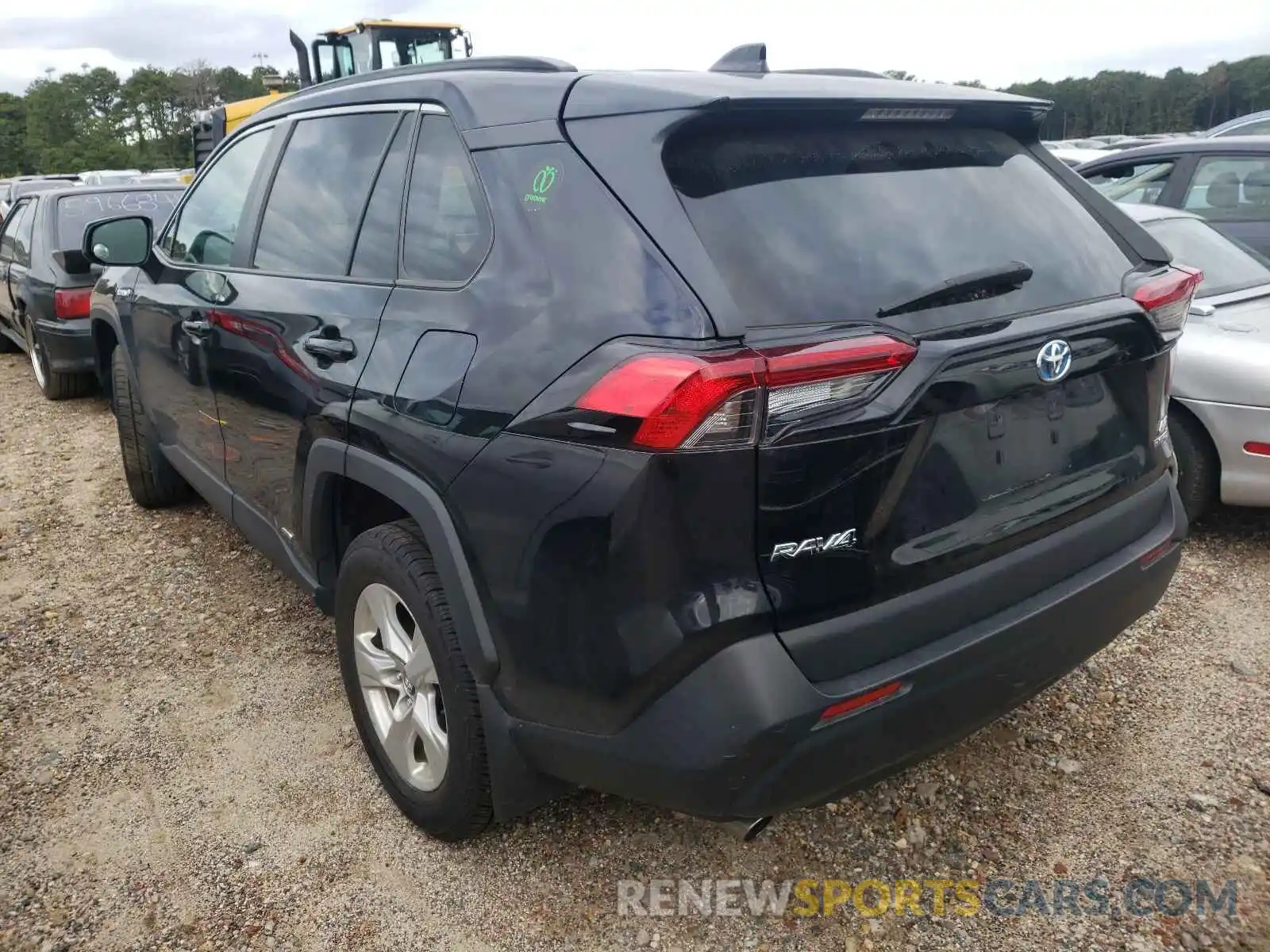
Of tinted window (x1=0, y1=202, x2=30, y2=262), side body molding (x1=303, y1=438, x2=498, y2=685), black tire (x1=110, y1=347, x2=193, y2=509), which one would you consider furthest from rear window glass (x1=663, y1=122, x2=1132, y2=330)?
tinted window (x1=0, y1=202, x2=30, y2=262)

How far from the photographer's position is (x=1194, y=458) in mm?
3975

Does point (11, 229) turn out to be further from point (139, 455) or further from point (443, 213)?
point (443, 213)

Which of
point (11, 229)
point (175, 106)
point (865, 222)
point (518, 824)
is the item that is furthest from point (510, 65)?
point (175, 106)

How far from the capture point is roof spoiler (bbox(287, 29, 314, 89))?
43.2 ft

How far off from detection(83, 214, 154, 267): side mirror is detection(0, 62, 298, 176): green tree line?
58567 mm

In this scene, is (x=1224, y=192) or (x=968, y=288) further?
(x=1224, y=192)

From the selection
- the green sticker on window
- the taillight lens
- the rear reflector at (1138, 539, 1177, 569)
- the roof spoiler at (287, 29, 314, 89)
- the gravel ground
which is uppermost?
the roof spoiler at (287, 29, 314, 89)

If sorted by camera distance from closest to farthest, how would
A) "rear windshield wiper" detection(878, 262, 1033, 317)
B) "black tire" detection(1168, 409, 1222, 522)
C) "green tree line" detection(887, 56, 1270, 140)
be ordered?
"rear windshield wiper" detection(878, 262, 1033, 317)
"black tire" detection(1168, 409, 1222, 522)
"green tree line" detection(887, 56, 1270, 140)

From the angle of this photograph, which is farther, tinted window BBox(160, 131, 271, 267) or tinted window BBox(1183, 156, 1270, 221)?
tinted window BBox(1183, 156, 1270, 221)

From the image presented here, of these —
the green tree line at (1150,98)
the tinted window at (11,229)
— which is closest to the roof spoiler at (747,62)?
the tinted window at (11,229)

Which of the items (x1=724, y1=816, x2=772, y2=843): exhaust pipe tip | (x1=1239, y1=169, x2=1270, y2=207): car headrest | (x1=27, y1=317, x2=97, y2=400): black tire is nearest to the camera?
(x1=724, y1=816, x2=772, y2=843): exhaust pipe tip

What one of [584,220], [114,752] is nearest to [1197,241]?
[584,220]

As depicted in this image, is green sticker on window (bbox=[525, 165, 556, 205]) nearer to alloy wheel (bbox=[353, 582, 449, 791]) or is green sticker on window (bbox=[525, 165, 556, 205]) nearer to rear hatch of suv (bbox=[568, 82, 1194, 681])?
rear hatch of suv (bbox=[568, 82, 1194, 681])

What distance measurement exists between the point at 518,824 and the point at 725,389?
148 centimetres
